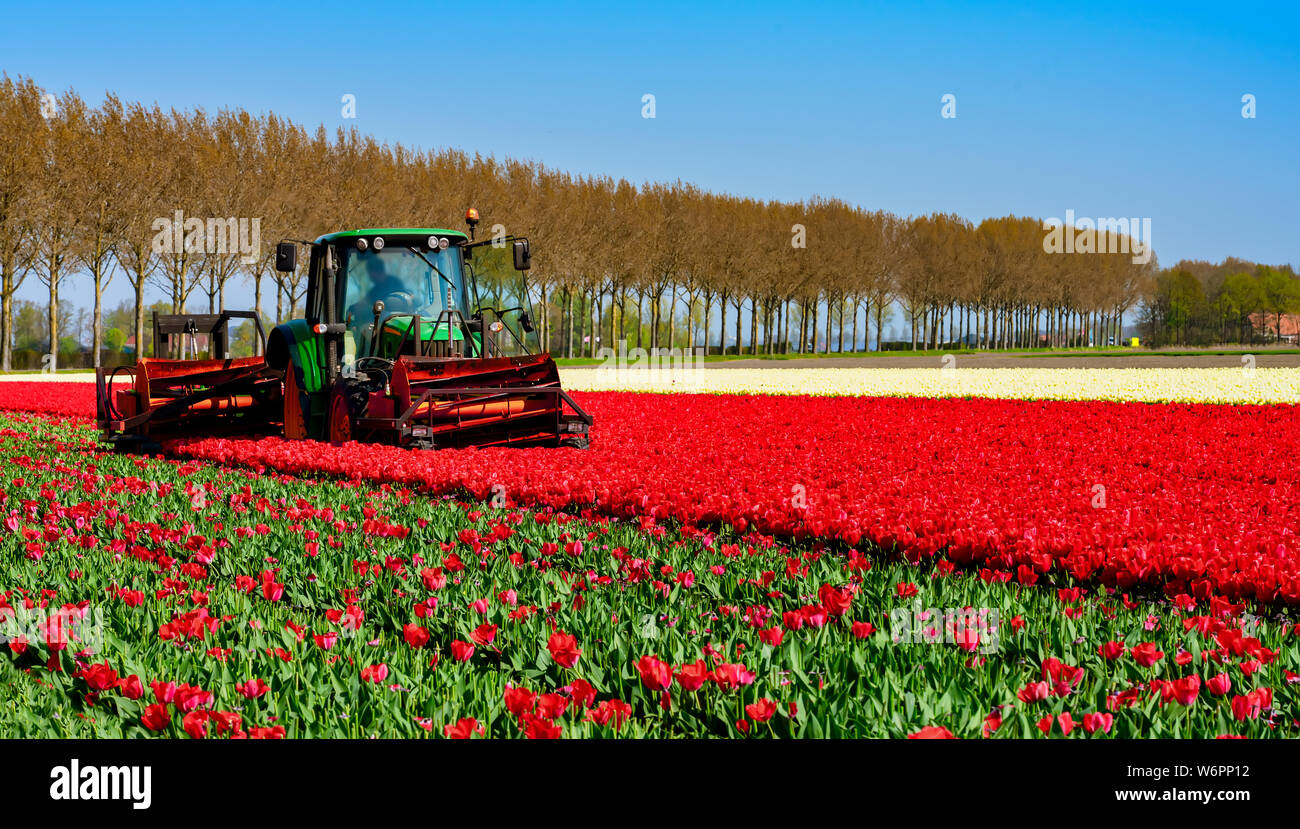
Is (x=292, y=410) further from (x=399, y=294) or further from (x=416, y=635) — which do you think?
(x=416, y=635)

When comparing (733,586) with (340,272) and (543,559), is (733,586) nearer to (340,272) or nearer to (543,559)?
(543,559)

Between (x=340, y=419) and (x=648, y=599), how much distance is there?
23.8 ft

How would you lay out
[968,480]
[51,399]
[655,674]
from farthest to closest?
[51,399] < [968,480] < [655,674]

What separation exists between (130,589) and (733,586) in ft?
9.00

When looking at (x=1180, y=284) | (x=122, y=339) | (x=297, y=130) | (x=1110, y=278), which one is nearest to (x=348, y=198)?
(x=297, y=130)

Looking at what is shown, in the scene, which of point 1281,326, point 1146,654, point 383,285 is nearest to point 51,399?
point 383,285

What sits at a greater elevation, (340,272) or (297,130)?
(297,130)

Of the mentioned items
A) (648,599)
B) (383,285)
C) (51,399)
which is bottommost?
(648,599)

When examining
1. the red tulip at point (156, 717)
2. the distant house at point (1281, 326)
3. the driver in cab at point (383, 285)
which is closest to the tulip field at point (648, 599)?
the red tulip at point (156, 717)

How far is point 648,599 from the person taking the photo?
423cm

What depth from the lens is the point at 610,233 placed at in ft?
170

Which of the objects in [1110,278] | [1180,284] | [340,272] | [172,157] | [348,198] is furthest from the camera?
[1180,284]

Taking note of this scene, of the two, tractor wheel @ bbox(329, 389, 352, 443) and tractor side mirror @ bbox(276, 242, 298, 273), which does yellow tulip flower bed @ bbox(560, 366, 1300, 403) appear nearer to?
tractor wheel @ bbox(329, 389, 352, 443)

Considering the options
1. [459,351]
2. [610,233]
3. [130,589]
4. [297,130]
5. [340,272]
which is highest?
[297,130]
